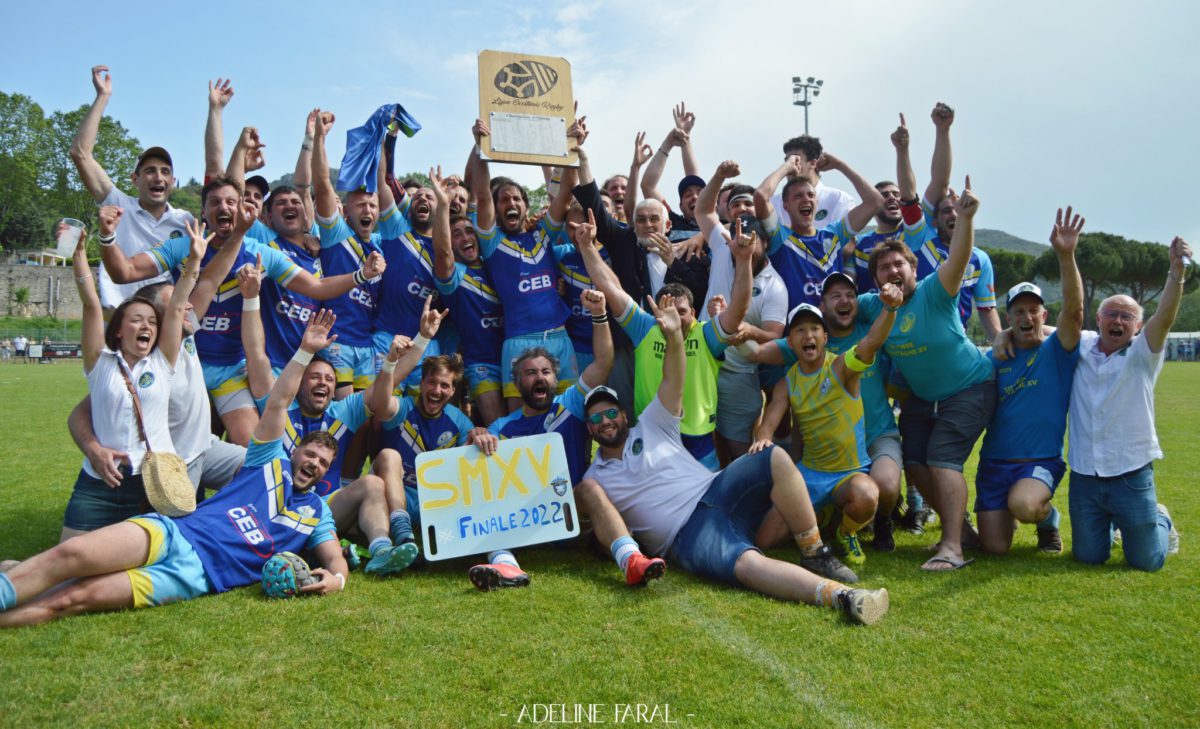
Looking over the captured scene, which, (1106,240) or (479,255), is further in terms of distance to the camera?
(1106,240)

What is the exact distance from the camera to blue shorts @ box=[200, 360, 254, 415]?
6406mm

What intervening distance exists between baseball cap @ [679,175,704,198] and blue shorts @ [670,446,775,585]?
4134mm

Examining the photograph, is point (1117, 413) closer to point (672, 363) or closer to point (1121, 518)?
point (1121, 518)

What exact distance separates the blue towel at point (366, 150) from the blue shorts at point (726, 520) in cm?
437

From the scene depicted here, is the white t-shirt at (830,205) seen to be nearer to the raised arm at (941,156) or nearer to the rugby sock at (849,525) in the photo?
the raised arm at (941,156)

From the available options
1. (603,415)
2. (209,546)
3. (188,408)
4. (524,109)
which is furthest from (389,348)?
(524,109)

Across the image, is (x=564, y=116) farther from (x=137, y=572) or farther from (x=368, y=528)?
(x=137, y=572)

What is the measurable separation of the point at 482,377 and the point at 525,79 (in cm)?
293

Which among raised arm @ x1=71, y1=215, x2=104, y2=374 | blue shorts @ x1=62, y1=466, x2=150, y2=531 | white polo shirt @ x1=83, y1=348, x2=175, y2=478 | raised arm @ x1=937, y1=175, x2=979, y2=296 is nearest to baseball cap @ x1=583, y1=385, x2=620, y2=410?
raised arm @ x1=937, y1=175, x2=979, y2=296

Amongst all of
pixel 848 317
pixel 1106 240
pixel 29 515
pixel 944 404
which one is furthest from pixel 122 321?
pixel 1106 240

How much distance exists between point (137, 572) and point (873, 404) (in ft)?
17.3

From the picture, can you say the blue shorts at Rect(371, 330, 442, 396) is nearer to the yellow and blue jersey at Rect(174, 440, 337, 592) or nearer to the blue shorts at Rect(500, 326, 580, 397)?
the blue shorts at Rect(500, 326, 580, 397)

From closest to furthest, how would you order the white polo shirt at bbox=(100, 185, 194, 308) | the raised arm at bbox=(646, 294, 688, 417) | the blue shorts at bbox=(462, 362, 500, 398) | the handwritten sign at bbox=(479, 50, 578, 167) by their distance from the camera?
the raised arm at bbox=(646, 294, 688, 417)
the white polo shirt at bbox=(100, 185, 194, 308)
the blue shorts at bbox=(462, 362, 500, 398)
the handwritten sign at bbox=(479, 50, 578, 167)

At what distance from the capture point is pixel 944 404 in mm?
6285
